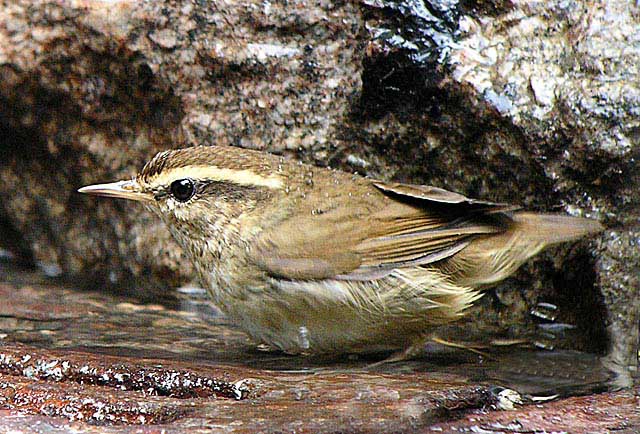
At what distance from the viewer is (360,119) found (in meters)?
5.75

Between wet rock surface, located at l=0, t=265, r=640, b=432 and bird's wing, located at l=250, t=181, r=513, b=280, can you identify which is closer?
wet rock surface, located at l=0, t=265, r=640, b=432

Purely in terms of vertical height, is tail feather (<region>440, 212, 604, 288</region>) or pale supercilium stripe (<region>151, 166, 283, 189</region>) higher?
pale supercilium stripe (<region>151, 166, 283, 189</region>)

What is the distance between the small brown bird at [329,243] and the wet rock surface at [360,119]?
24cm

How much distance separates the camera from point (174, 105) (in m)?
6.03

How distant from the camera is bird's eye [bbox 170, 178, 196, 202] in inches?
198

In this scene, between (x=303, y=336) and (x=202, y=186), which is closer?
(x=303, y=336)

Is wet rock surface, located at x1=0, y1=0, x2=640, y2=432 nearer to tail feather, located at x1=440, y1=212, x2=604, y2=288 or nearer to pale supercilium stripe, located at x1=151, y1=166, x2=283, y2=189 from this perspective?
tail feather, located at x1=440, y1=212, x2=604, y2=288

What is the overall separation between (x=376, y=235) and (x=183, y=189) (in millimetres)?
1013

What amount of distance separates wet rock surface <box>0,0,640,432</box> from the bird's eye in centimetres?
73

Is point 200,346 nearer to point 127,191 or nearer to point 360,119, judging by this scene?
point 127,191

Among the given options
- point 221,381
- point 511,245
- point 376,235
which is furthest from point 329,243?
point 221,381

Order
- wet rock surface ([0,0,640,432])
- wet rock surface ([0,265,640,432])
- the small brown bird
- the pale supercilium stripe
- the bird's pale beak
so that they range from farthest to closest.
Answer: wet rock surface ([0,0,640,432]) < the bird's pale beak < the pale supercilium stripe < the small brown bird < wet rock surface ([0,265,640,432])

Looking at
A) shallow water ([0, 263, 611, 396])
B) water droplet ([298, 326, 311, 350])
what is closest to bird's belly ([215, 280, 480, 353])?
water droplet ([298, 326, 311, 350])

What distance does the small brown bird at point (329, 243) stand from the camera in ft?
15.6
